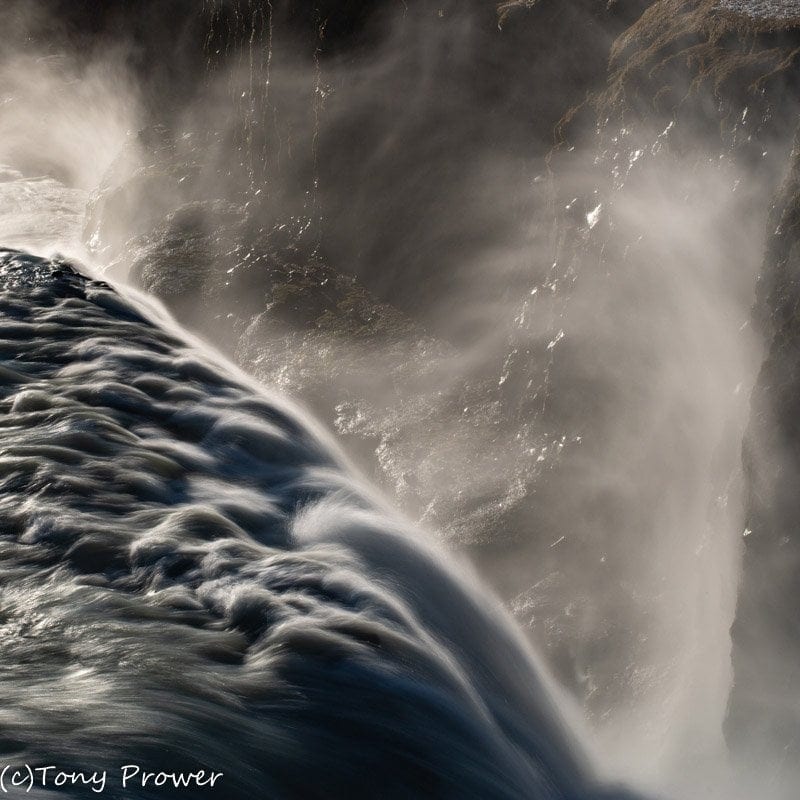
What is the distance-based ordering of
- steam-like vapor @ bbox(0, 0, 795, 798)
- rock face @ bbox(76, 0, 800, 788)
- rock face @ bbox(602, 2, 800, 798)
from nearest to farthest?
1. steam-like vapor @ bbox(0, 0, 795, 798)
2. rock face @ bbox(602, 2, 800, 798)
3. rock face @ bbox(76, 0, 800, 788)

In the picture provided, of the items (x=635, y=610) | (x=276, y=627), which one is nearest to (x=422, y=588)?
(x=276, y=627)

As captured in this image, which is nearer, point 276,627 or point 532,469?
point 276,627

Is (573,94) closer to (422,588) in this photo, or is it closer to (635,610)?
(635,610)

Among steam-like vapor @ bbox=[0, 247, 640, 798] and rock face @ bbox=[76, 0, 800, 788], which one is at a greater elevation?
rock face @ bbox=[76, 0, 800, 788]

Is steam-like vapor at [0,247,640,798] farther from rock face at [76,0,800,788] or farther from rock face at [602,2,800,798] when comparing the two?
rock face at [76,0,800,788]

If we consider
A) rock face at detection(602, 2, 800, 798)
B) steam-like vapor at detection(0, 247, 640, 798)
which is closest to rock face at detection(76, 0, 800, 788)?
rock face at detection(602, 2, 800, 798)

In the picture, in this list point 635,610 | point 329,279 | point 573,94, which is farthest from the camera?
point 329,279

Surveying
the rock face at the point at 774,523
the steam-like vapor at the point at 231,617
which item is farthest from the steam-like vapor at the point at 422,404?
the rock face at the point at 774,523

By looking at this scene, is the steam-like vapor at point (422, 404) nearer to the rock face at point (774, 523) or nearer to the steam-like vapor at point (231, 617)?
the steam-like vapor at point (231, 617)

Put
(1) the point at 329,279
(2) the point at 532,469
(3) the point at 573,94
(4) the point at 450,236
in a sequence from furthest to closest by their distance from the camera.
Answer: (1) the point at 329,279 → (4) the point at 450,236 → (3) the point at 573,94 → (2) the point at 532,469
